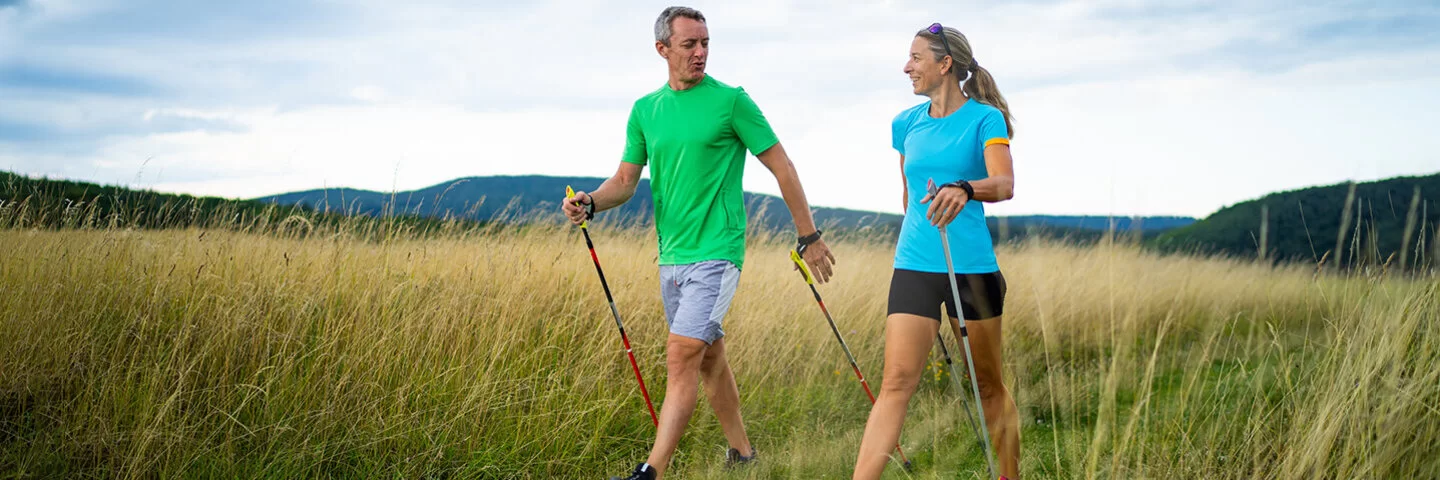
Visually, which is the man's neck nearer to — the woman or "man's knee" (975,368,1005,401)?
the woman

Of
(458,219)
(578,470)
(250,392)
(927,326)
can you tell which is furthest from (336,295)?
(927,326)

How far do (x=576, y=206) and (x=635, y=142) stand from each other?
0.42 m

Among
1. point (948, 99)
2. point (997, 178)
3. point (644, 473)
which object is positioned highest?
point (948, 99)

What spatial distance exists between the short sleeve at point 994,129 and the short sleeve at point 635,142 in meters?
1.57

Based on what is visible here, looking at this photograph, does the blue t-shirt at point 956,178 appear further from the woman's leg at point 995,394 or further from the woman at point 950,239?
the woman's leg at point 995,394

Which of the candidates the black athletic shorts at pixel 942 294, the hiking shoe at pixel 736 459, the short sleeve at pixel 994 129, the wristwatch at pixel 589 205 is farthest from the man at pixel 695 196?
the short sleeve at pixel 994 129

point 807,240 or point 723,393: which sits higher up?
point 807,240

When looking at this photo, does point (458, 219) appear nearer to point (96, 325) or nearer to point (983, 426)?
point (96, 325)

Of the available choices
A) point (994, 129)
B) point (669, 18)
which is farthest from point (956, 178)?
point (669, 18)

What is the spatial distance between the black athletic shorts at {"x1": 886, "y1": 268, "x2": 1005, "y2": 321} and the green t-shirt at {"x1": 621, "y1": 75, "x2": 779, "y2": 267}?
0.82m

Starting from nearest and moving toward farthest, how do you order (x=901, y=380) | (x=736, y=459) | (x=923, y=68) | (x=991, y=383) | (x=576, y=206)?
(x=901, y=380) < (x=923, y=68) < (x=991, y=383) < (x=576, y=206) < (x=736, y=459)

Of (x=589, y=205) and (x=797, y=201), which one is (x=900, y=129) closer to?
(x=797, y=201)

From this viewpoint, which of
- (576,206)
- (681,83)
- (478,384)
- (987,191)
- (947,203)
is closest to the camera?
(947,203)

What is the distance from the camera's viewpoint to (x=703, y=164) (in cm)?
405
